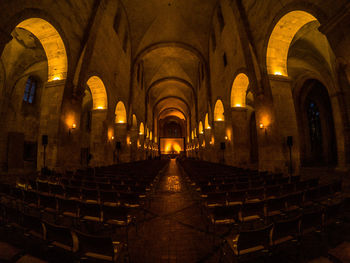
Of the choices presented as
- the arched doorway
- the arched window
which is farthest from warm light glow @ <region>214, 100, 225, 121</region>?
the arched window

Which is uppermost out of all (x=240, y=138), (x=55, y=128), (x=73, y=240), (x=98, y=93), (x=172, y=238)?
(x=98, y=93)

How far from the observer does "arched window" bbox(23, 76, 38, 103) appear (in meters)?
14.9

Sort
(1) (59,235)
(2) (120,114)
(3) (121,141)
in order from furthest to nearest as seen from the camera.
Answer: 1. (2) (120,114)
2. (3) (121,141)
3. (1) (59,235)

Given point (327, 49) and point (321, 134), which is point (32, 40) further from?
point (321, 134)

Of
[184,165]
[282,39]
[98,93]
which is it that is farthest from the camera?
[98,93]

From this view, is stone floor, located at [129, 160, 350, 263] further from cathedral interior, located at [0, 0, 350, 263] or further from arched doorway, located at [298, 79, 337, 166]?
arched doorway, located at [298, 79, 337, 166]

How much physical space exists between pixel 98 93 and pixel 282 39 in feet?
42.6

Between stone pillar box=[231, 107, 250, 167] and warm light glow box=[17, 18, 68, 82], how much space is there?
11.9 metres

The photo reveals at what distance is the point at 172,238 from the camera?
3.04 meters

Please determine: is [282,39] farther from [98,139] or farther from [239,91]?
[98,139]

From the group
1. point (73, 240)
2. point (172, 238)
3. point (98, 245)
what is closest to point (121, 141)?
point (172, 238)

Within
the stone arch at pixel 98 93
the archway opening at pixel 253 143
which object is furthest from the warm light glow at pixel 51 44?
the archway opening at pixel 253 143

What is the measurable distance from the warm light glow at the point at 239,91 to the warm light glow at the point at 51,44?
37.3 feet

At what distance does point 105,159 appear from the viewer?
517 inches
